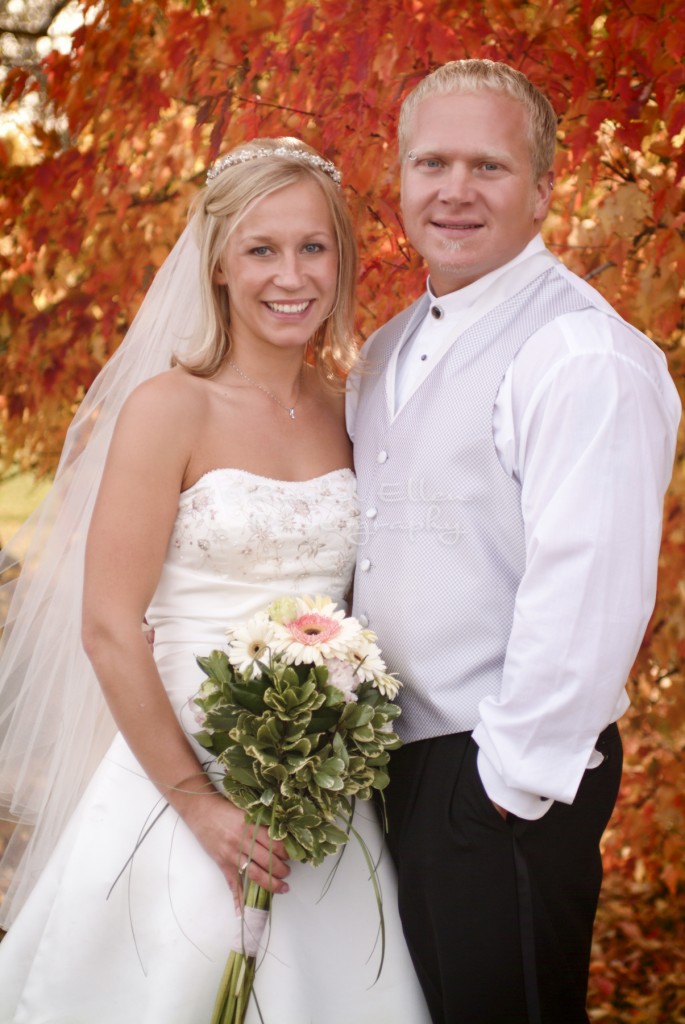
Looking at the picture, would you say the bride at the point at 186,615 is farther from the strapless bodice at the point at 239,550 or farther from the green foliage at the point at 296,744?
the green foliage at the point at 296,744

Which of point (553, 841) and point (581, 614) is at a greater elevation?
point (581, 614)

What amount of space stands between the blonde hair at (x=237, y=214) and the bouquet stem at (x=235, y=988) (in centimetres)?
136

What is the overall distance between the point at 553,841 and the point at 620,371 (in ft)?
3.22

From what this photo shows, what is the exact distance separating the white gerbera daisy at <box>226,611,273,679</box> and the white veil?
2.70 feet

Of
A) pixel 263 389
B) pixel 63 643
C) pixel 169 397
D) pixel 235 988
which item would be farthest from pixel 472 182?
pixel 235 988

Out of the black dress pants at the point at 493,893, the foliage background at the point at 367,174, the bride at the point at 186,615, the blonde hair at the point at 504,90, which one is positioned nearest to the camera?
A: the black dress pants at the point at 493,893

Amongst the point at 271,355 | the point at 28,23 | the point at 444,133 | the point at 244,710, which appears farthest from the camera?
the point at 28,23

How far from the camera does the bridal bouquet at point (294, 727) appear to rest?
216 centimetres

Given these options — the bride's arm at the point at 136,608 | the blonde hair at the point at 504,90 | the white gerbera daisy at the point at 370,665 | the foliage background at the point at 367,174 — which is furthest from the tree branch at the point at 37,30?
the white gerbera daisy at the point at 370,665

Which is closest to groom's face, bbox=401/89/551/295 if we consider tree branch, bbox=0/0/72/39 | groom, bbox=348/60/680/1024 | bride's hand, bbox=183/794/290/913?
groom, bbox=348/60/680/1024

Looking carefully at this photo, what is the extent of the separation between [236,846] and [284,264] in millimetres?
1381

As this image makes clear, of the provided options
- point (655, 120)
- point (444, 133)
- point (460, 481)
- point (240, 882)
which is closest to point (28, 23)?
point (655, 120)

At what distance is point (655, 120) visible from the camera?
3549 mm

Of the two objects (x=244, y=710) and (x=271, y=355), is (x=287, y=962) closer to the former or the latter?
(x=244, y=710)
